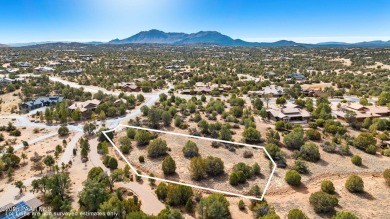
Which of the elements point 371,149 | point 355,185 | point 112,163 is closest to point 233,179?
point 355,185

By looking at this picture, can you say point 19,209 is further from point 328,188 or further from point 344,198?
point 344,198

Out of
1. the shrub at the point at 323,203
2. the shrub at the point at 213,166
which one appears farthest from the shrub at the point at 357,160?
the shrub at the point at 213,166

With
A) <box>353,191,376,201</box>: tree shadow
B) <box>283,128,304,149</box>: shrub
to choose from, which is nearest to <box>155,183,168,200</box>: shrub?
<box>353,191,376,201</box>: tree shadow

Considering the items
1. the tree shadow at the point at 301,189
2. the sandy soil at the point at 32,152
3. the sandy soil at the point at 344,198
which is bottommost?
the tree shadow at the point at 301,189

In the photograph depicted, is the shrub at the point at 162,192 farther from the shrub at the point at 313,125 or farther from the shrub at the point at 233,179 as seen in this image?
the shrub at the point at 313,125

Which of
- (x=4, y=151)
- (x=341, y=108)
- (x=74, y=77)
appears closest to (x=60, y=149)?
(x=4, y=151)

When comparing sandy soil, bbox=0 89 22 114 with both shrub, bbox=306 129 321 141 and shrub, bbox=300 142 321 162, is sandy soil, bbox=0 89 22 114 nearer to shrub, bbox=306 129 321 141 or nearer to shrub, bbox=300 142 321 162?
shrub, bbox=300 142 321 162
